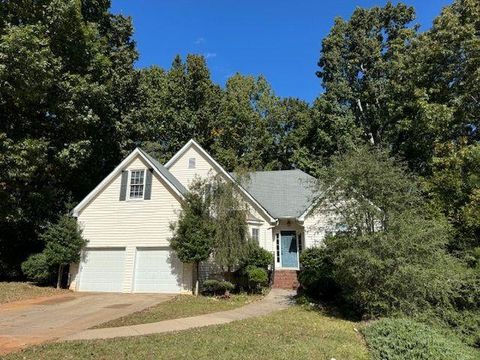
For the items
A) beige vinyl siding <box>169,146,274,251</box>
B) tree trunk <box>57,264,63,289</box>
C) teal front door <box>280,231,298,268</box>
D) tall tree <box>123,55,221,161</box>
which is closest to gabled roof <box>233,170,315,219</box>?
teal front door <box>280,231,298,268</box>

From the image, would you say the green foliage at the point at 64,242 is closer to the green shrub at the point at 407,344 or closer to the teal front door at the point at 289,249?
the teal front door at the point at 289,249

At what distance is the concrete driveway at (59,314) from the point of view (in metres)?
9.11

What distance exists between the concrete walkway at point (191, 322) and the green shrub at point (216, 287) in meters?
1.58

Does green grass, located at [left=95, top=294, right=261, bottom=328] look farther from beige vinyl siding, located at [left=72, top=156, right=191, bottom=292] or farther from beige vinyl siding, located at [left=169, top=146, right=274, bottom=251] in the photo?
beige vinyl siding, located at [left=169, top=146, right=274, bottom=251]

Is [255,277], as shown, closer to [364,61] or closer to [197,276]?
[197,276]

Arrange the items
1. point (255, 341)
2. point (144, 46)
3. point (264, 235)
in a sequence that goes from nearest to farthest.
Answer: point (255, 341) → point (264, 235) → point (144, 46)

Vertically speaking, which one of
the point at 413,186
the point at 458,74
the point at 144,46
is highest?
the point at 144,46

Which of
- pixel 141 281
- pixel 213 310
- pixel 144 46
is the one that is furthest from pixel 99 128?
pixel 213 310

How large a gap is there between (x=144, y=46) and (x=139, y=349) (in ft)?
85.3

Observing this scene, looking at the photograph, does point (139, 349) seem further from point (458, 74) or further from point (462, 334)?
point (458, 74)

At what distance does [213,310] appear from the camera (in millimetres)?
12898

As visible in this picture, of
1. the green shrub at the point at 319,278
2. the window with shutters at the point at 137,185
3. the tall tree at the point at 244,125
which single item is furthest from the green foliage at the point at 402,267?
the tall tree at the point at 244,125

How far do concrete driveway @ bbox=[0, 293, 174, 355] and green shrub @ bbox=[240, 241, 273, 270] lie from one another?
371 cm

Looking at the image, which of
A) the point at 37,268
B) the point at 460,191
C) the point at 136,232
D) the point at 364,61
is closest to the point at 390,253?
the point at 460,191
